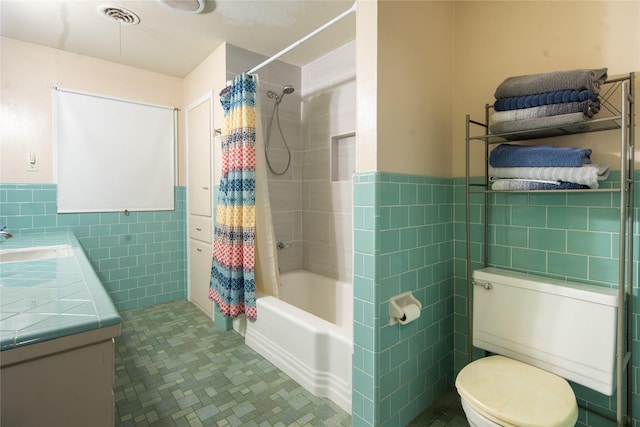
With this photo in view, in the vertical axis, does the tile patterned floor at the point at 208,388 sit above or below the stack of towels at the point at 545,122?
below

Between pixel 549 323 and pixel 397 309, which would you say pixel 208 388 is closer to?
pixel 397 309

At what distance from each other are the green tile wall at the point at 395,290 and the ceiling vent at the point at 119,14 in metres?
1.90

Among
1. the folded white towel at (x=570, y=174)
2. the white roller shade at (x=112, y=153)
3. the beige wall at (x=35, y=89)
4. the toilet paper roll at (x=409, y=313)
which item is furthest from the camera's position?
the white roller shade at (x=112, y=153)

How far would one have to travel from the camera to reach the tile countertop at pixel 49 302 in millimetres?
735

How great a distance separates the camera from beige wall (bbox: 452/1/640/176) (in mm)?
1270

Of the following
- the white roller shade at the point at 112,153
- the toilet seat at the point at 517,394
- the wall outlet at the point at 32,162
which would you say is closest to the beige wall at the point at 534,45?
the toilet seat at the point at 517,394

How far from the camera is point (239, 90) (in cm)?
218

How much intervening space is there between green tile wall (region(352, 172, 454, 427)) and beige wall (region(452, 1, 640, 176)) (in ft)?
1.51

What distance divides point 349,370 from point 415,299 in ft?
1.63

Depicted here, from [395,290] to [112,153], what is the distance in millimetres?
2686

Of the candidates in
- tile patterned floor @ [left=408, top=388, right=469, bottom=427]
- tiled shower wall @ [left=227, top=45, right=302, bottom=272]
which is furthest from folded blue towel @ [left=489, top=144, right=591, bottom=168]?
Result: tiled shower wall @ [left=227, top=45, right=302, bottom=272]

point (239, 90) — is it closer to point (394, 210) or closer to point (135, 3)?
point (135, 3)

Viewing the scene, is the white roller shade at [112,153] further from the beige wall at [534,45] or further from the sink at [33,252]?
the beige wall at [534,45]

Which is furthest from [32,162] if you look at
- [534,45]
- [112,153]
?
[534,45]
